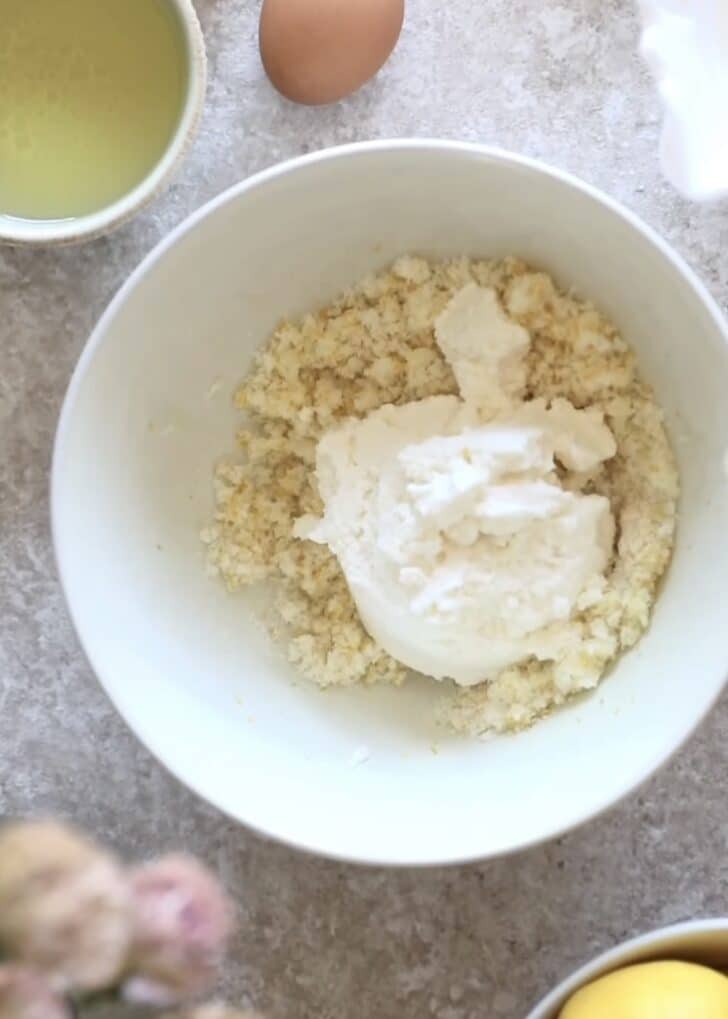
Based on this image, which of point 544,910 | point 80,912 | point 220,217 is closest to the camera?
point 80,912

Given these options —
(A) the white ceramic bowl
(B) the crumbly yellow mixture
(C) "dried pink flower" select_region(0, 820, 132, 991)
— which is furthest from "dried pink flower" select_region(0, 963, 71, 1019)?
(B) the crumbly yellow mixture

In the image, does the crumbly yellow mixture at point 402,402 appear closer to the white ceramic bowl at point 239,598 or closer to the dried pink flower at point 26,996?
the white ceramic bowl at point 239,598

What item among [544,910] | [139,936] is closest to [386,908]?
[544,910]

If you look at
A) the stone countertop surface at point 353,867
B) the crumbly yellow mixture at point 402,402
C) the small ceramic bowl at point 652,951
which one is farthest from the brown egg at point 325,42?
the small ceramic bowl at point 652,951

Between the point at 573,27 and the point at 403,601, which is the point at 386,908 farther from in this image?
the point at 573,27

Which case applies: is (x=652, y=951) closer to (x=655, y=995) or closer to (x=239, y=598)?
(x=655, y=995)
